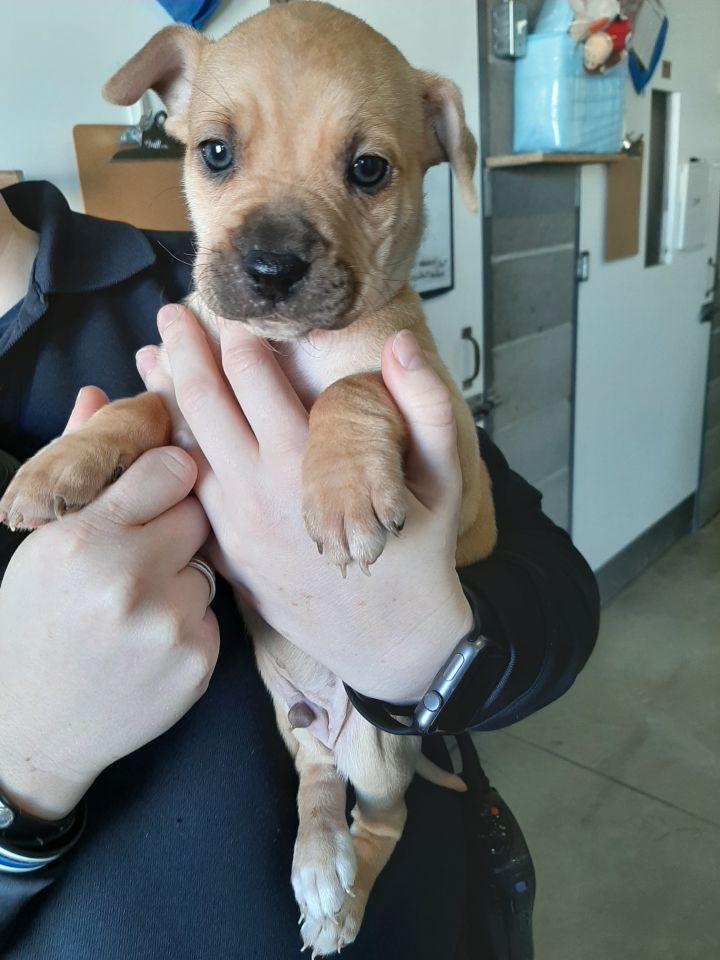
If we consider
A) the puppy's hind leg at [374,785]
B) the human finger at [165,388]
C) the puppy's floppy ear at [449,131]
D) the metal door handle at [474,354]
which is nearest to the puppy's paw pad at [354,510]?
the human finger at [165,388]

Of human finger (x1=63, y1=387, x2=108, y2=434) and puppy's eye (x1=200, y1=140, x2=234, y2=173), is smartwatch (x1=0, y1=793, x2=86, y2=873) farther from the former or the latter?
puppy's eye (x1=200, y1=140, x2=234, y2=173)

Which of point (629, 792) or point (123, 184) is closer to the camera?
point (123, 184)

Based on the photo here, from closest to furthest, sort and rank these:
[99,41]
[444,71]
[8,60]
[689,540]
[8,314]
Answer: [8,314]
[8,60]
[99,41]
[444,71]
[689,540]

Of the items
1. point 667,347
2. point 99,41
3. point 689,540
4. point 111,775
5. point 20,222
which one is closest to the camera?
point 111,775

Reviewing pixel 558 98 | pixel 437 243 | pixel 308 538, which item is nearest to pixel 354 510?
pixel 308 538

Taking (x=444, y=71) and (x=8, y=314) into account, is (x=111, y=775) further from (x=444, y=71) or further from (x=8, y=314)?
(x=444, y=71)

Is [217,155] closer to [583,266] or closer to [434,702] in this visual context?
[434,702]

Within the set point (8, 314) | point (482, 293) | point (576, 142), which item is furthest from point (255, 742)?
point (576, 142)
